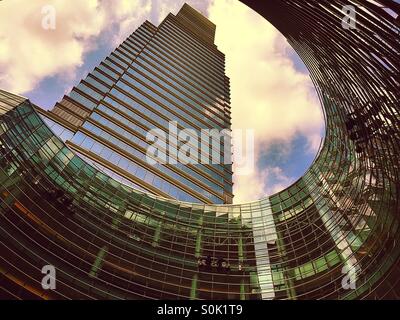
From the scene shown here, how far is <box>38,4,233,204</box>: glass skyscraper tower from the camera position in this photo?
43281mm

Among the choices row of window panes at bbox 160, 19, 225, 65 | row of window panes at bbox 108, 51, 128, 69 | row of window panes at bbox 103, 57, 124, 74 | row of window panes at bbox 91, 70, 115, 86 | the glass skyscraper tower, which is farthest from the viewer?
row of window panes at bbox 160, 19, 225, 65

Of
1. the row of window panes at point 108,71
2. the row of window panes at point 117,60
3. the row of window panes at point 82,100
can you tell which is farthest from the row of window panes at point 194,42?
the row of window panes at point 82,100

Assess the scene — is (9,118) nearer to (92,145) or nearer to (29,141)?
(29,141)

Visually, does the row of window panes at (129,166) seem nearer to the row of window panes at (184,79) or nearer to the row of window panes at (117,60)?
the row of window panes at (117,60)

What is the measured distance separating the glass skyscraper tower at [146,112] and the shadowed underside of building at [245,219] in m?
7.34

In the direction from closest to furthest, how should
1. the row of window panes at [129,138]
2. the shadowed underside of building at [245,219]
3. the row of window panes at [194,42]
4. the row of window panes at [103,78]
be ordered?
1. the shadowed underside of building at [245,219]
2. the row of window panes at [129,138]
3. the row of window panes at [103,78]
4. the row of window panes at [194,42]

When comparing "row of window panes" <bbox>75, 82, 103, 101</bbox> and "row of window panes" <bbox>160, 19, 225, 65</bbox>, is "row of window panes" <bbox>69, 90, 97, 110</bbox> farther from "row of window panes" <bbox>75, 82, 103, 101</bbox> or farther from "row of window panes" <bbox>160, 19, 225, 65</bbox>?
"row of window panes" <bbox>160, 19, 225, 65</bbox>

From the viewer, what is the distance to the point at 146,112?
182 ft

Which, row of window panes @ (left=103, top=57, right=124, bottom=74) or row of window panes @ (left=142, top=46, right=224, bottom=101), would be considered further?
row of window panes @ (left=142, top=46, right=224, bottom=101)

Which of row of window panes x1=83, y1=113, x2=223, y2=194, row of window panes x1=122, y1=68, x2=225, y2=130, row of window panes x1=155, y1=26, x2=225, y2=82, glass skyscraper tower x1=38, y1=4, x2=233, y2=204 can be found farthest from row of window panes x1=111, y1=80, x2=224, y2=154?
row of window panes x1=155, y1=26, x2=225, y2=82

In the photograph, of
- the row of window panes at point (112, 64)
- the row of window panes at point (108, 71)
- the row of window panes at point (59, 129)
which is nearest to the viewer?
the row of window panes at point (59, 129)

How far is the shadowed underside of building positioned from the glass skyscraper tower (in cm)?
734

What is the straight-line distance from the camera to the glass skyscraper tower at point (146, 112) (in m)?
43.3

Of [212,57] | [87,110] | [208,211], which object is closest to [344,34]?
[208,211]
